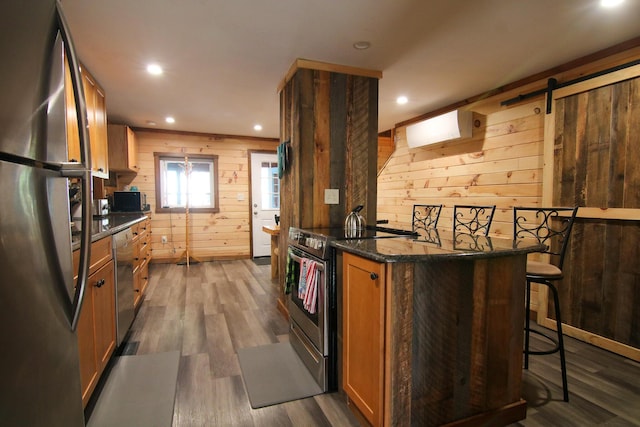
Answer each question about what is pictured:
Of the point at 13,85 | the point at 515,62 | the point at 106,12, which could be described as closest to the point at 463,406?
the point at 13,85

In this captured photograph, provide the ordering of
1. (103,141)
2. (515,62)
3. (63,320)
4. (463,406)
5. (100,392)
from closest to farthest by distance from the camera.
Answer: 1. (63,320)
2. (463,406)
3. (100,392)
4. (515,62)
5. (103,141)

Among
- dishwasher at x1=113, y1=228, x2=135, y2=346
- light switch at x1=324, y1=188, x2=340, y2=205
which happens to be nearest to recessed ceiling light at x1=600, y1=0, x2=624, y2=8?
light switch at x1=324, y1=188, x2=340, y2=205

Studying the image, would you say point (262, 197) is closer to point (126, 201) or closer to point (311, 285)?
point (126, 201)

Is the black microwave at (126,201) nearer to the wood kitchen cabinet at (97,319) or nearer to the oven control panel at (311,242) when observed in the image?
the wood kitchen cabinet at (97,319)

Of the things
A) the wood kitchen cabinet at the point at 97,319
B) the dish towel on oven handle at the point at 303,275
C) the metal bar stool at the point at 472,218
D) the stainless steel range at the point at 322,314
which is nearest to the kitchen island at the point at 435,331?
the stainless steel range at the point at 322,314

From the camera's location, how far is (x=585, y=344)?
260 cm

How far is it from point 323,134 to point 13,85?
227 centimetres

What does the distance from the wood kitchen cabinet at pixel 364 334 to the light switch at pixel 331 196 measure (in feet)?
3.74

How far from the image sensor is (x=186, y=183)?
5586 mm

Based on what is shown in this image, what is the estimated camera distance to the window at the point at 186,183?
5504mm

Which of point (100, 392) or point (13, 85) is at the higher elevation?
point (13, 85)

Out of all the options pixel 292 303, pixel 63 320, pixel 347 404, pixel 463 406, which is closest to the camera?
pixel 63 320

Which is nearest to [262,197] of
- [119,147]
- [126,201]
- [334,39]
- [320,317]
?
[126,201]

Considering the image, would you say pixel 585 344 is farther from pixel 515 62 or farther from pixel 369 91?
pixel 369 91
